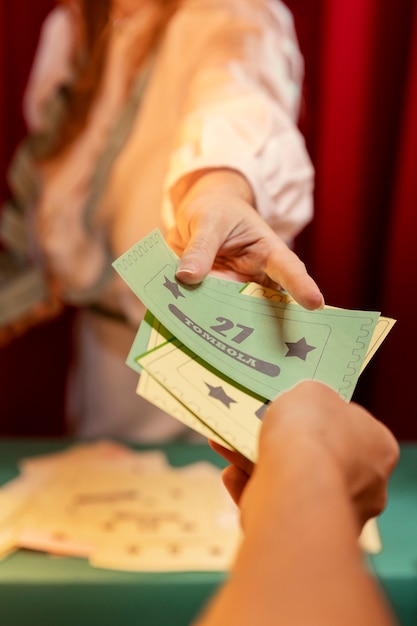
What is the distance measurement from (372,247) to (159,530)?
0.62m

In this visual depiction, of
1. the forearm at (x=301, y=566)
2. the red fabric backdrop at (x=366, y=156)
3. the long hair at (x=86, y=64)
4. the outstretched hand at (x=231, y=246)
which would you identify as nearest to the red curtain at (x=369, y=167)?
the red fabric backdrop at (x=366, y=156)

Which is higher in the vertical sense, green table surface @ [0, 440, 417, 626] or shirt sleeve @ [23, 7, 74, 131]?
shirt sleeve @ [23, 7, 74, 131]

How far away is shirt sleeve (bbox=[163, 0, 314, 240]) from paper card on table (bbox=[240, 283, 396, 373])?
19 cm

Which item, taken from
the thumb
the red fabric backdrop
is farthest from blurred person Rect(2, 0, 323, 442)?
the red fabric backdrop

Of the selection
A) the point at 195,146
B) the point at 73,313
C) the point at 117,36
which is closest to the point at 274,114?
the point at 195,146

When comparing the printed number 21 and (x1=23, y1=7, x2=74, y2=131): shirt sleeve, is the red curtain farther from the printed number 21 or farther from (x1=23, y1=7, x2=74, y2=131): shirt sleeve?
the printed number 21

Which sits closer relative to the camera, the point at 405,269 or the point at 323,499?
the point at 323,499

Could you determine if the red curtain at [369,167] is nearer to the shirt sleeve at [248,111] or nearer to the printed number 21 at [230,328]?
the shirt sleeve at [248,111]

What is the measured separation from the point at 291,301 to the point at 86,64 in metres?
0.71

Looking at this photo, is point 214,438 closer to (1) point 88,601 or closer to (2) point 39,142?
(1) point 88,601

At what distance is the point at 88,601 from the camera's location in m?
0.66

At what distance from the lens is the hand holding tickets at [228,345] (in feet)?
1.44

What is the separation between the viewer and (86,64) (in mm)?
1034

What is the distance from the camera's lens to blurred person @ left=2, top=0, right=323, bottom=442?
23.0 inches
